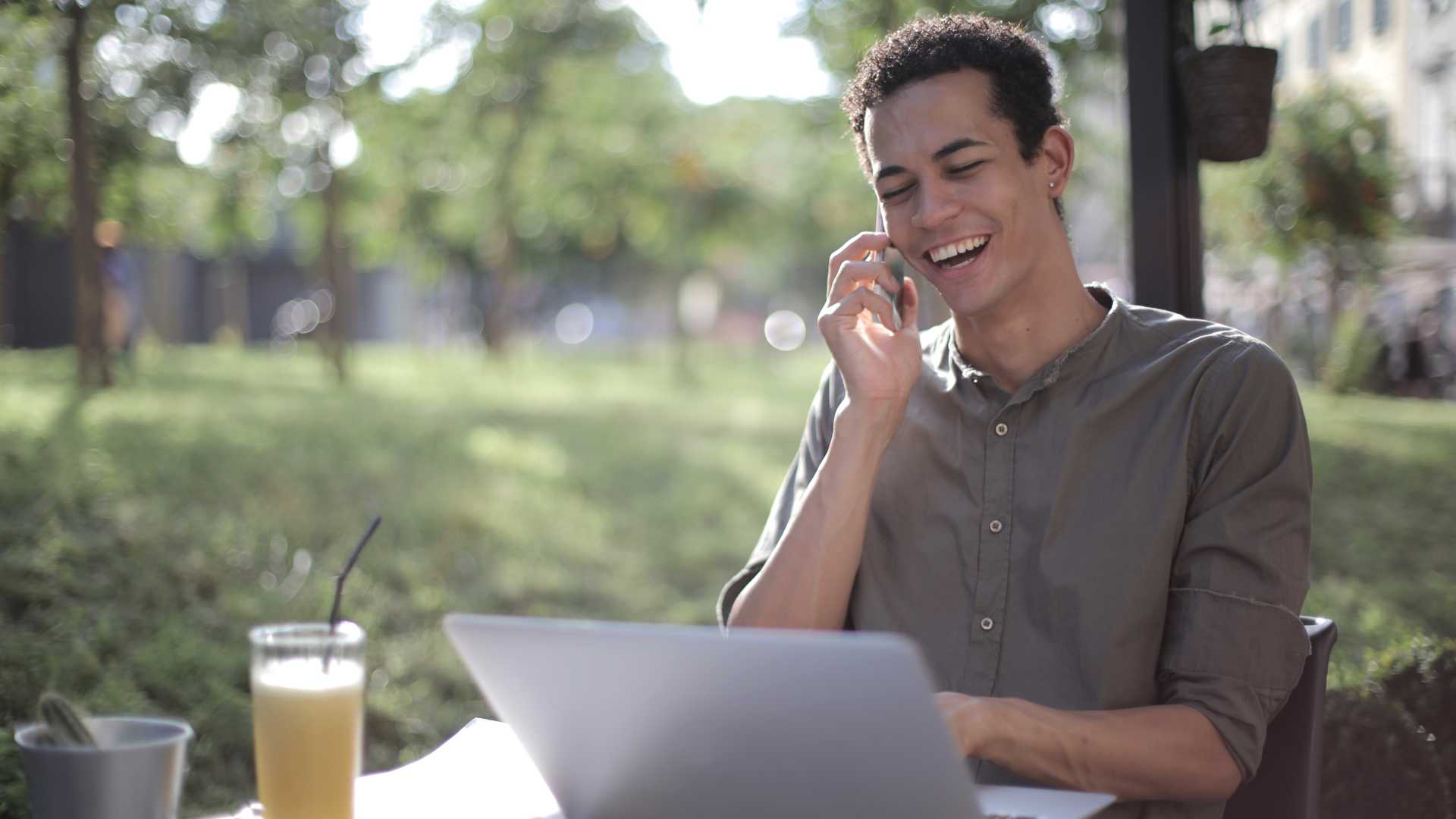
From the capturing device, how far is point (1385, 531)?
4.20m

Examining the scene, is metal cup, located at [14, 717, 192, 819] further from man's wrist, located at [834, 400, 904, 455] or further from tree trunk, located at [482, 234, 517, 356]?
tree trunk, located at [482, 234, 517, 356]

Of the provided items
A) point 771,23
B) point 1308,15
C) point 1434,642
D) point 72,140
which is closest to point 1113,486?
point 1434,642

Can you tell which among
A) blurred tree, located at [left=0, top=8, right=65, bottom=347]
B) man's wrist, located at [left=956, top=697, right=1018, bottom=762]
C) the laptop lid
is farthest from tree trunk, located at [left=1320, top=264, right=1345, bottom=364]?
blurred tree, located at [left=0, top=8, right=65, bottom=347]

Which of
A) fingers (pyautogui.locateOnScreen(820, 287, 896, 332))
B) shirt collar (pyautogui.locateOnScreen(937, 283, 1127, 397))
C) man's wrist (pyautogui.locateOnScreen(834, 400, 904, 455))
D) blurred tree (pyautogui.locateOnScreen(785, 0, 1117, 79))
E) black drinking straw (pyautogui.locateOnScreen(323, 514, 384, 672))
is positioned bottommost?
black drinking straw (pyautogui.locateOnScreen(323, 514, 384, 672))

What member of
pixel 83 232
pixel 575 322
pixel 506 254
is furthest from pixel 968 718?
pixel 575 322

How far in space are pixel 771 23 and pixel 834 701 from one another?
14.6 feet

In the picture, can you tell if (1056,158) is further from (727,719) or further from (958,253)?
(727,719)

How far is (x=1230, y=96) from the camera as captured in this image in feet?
8.55

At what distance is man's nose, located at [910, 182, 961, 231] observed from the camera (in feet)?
5.83

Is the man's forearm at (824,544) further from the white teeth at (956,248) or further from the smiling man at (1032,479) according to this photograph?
the white teeth at (956,248)

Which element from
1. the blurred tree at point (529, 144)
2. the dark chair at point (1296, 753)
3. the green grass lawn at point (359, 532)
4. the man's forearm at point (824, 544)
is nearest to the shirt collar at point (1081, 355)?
the man's forearm at point (824, 544)

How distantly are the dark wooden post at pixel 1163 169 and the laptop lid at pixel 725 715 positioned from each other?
1.96m

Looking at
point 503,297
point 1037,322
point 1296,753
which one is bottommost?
point 1296,753

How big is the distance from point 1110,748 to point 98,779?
3.25 ft
